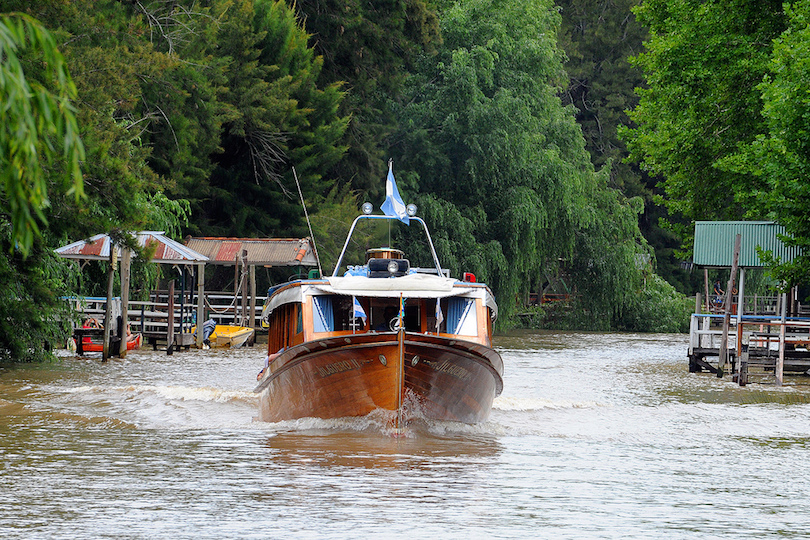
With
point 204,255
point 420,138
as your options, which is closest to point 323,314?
point 204,255

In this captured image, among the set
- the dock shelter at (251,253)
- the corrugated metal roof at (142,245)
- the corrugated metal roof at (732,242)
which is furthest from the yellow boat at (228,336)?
the corrugated metal roof at (732,242)

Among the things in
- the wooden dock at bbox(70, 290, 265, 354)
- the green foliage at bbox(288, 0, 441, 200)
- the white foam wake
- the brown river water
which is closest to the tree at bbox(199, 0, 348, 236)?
the green foliage at bbox(288, 0, 441, 200)

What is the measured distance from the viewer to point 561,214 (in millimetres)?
45031

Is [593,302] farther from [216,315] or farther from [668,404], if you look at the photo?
[668,404]

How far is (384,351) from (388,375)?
333 millimetres

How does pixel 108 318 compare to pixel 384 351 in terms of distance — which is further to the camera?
pixel 108 318

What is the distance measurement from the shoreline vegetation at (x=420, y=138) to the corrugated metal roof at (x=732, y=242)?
0.63 metres

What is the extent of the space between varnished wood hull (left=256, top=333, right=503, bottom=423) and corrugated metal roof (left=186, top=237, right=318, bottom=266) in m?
21.5

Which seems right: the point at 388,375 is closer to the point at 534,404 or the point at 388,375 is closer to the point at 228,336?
the point at 534,404

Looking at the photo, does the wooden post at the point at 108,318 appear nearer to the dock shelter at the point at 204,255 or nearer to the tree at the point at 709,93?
the dock shelter at the point at 204,255

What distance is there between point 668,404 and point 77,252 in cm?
1612

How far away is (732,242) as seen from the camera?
27578mm

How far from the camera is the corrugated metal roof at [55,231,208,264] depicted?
92.2 feet

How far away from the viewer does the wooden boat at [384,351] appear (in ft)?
44.9
